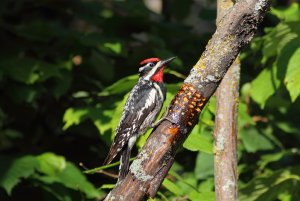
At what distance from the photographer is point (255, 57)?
5734mm

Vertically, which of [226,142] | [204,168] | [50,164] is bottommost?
[50,164]

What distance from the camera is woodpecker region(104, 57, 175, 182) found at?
3850mm

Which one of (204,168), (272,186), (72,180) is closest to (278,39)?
(272,186)

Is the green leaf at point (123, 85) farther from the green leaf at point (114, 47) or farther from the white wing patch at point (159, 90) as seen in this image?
the green leaf at point (114, 47)

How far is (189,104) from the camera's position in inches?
110

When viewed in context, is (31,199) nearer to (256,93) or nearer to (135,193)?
(256,93)

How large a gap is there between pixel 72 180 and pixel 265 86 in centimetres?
175

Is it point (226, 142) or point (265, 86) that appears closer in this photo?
point (226, 142)

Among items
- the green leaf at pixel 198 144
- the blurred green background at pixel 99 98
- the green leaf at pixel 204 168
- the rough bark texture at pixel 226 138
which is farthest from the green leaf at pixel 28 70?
the rough bark texture at pixel 226 138

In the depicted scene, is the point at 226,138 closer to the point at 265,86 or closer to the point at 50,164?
the point at 265,86

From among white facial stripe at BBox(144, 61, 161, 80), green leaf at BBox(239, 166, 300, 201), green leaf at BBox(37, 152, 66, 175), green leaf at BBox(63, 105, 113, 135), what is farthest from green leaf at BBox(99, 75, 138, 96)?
green leaf at BBox(239, 166, 300, 201)

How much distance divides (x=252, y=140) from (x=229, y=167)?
1838 millimetres

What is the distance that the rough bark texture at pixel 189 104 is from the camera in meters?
2.68

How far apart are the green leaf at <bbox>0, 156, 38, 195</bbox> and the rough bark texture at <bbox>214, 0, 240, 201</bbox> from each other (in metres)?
1.75
